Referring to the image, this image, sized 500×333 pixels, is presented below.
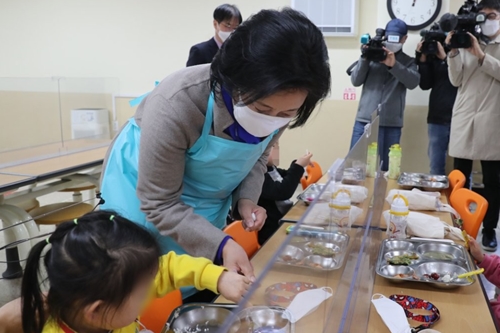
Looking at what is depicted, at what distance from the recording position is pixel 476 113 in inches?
Answer: 118

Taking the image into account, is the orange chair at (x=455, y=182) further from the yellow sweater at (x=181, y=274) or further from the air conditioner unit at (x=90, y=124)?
the air conditioner unit at (x=90, y=124)

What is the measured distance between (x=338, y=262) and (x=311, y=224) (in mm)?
196

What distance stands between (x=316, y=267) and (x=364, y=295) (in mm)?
432

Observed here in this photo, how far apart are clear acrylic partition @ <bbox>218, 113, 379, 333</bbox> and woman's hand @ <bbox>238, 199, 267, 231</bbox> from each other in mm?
239

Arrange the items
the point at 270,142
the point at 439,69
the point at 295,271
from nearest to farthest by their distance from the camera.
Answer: the point at 295,271 < the point at 270,142 < the point at 439,69

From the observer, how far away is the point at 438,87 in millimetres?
3678

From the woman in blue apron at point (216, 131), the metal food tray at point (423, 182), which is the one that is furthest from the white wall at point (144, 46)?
the woman in blue apron at point (216, 131)

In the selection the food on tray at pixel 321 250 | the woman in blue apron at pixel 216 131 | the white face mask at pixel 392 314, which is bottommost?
the white face mask at pixel 392 314

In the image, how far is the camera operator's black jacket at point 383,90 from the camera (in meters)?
3.61

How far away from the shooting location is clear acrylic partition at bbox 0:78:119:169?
3.53 m

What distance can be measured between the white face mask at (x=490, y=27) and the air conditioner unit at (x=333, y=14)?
136 cm

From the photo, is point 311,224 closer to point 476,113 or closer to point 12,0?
point 476,113

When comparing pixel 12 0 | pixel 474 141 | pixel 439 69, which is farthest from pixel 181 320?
pixel 12 0

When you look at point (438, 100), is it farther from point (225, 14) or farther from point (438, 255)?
point (438, 255)
